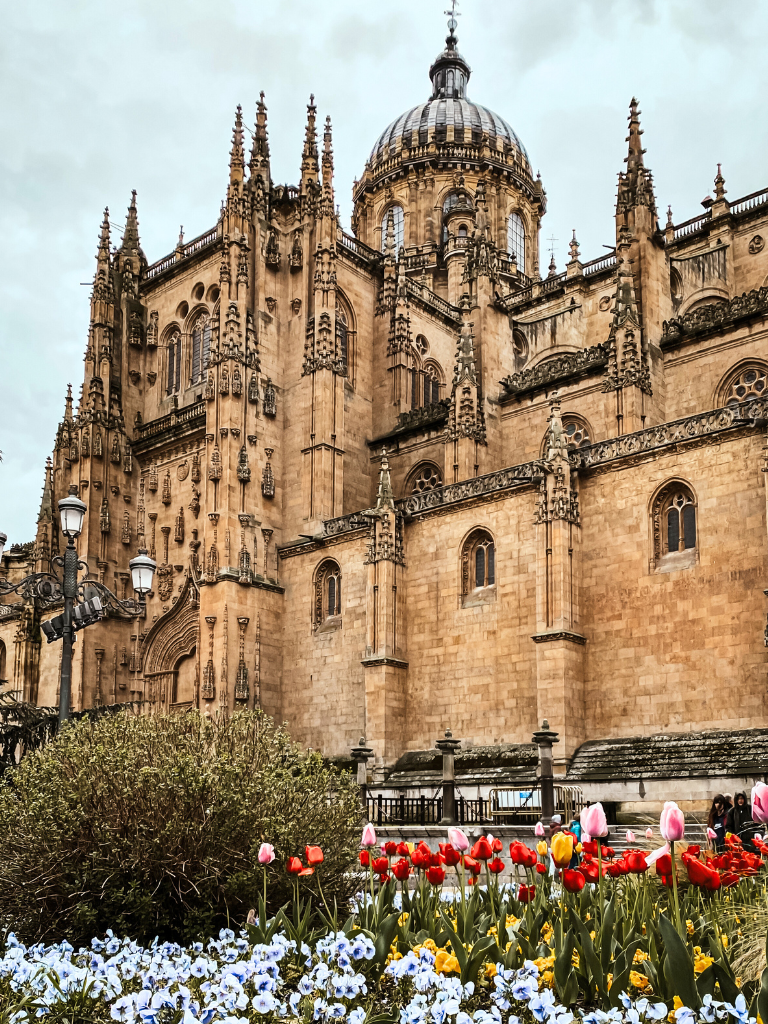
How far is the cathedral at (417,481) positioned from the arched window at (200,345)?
12 cm

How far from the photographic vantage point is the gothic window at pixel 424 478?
34.9 m

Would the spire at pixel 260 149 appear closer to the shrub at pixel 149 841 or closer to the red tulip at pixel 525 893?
the shrub at pixel 149 841

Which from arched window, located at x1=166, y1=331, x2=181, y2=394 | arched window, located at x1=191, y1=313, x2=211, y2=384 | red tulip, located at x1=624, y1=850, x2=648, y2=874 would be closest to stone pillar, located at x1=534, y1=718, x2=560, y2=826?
red tulip, located at x1=624, y1=850, x2=648, y2=874

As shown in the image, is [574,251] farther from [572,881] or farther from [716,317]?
[572,881]

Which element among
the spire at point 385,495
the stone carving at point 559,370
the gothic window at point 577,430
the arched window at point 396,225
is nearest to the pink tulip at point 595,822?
the spire at point 385,495

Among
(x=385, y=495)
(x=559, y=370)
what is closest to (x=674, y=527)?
(x=385, y=495)

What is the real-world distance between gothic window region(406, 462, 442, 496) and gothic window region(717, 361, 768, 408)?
9.76 metres

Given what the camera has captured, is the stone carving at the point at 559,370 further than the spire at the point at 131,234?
No

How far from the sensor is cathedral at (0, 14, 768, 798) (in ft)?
76.5

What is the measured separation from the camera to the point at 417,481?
35344 millimetres

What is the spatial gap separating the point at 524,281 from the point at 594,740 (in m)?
31.5

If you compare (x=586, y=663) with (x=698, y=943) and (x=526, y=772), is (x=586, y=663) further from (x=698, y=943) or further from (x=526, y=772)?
(x=698, y=943)

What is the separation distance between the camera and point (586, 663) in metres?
24.3

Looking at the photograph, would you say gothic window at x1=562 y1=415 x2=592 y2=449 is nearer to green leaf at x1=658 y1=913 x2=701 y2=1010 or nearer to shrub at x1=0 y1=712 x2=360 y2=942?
shrub at x1=0 y1=712 x2=360 y2=942
